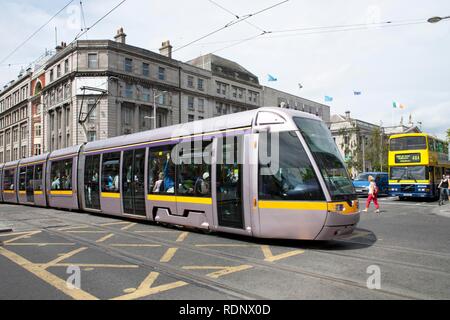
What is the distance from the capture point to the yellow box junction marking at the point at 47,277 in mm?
4660

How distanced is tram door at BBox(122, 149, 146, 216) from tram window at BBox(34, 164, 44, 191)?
8.61m

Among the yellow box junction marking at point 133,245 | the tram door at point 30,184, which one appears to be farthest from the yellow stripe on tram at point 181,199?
the tram door at point 30,184

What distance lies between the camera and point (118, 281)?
17.2 feet

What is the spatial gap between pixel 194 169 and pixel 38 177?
506 inches

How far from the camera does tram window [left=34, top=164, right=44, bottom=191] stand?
18.2 meters

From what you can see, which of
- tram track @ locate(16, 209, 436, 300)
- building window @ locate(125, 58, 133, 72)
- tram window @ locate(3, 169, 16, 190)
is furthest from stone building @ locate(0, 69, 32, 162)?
tram track @ locate(16, 209, 436, 300)

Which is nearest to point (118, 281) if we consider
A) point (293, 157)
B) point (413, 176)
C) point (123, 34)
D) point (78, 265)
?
point (78, 265)

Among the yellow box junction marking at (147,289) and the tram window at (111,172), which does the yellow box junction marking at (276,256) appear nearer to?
the yellow box junction marking at (147,289)

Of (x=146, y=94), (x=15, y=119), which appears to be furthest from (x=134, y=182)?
(x=15, y=119)

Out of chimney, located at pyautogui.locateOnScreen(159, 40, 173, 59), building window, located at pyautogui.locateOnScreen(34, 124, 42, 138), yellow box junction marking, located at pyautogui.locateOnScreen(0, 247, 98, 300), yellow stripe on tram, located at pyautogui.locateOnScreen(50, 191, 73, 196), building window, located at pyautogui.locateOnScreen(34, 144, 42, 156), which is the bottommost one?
yellow box junction marking, located at pyautogui.locateOnScreen(0, 247, 98, 300)

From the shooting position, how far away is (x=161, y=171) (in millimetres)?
10367

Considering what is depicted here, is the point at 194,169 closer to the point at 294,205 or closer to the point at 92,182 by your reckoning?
the point at 294,205

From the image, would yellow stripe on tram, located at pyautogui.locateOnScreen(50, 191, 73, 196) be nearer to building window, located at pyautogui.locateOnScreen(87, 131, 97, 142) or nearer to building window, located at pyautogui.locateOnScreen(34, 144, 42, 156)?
building window, located at pyautogui.locateOnScreen(87, 131, 97, 142)
